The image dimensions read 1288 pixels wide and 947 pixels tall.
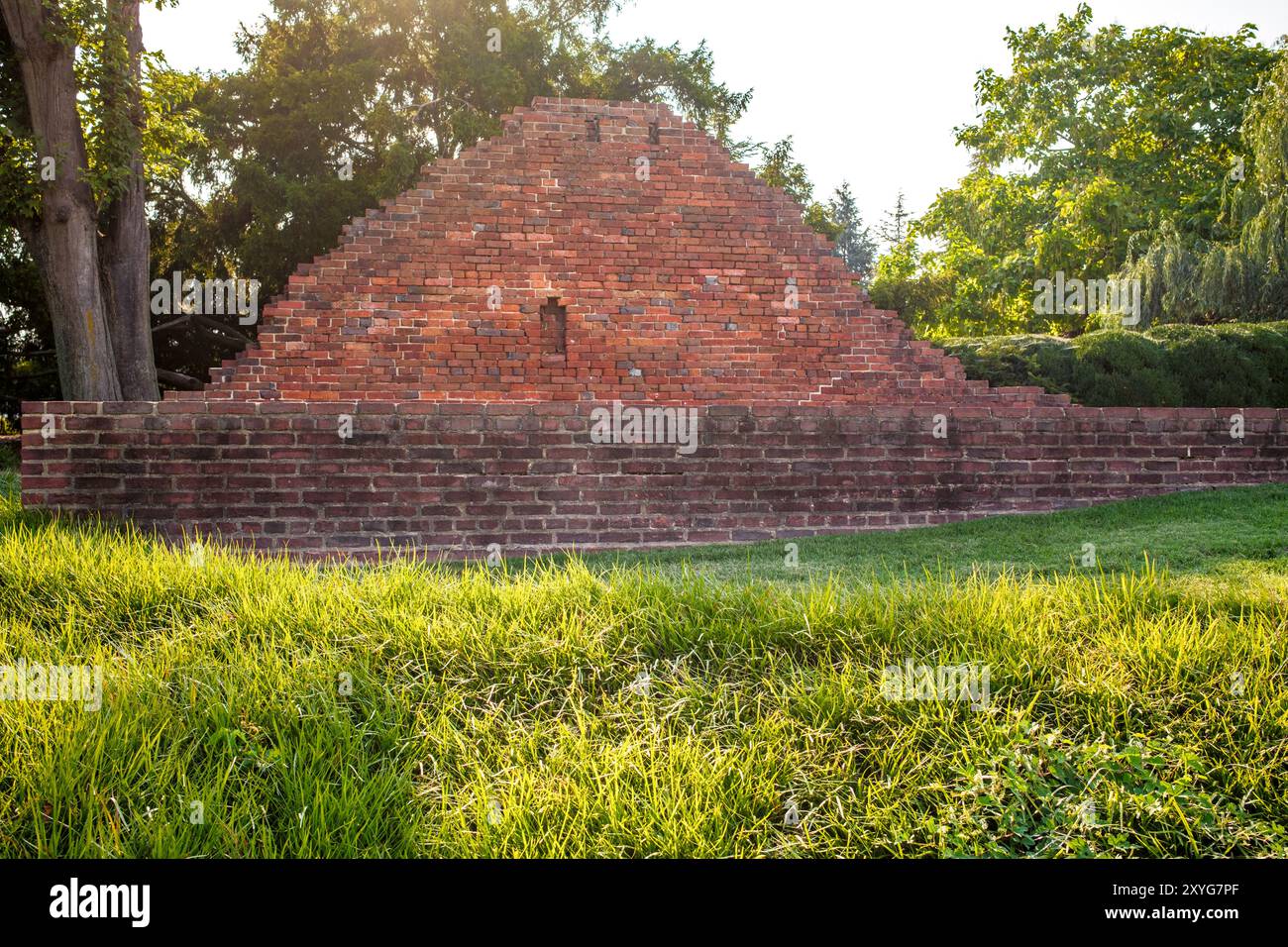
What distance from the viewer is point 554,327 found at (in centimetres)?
1064

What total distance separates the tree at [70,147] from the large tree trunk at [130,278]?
456 mm

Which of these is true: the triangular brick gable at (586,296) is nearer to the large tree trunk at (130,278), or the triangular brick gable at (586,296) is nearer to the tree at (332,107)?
the large tree trunk at (130,278)

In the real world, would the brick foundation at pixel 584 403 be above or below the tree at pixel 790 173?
below

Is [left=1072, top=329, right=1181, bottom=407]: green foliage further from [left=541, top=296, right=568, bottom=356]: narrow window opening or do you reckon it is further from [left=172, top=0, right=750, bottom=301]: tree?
[left=172, top=0, right=750, bottom=301]: tree

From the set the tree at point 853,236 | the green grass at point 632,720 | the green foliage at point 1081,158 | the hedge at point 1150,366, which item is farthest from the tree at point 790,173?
the tree at point 853,236

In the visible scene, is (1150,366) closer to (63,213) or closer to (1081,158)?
(63,213)

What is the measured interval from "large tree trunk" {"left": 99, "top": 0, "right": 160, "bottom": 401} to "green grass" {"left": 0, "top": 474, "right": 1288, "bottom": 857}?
8037mm

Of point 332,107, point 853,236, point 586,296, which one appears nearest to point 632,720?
point 586,296

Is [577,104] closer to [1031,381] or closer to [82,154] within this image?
[82,154]

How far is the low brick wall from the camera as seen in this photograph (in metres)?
7.00

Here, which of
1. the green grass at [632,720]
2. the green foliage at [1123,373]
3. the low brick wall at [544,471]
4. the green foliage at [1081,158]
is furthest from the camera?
the green foliage at [1081,158]

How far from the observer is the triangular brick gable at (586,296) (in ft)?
33.8
